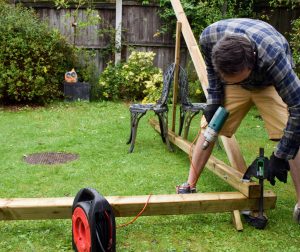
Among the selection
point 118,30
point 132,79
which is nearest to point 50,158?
point 132,79

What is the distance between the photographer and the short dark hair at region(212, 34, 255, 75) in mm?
2762

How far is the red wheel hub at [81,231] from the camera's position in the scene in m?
2.89

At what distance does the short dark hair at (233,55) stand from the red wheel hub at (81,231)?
1.29 m

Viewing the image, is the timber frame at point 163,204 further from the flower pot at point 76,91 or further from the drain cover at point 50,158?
the flower pot at point 76,91

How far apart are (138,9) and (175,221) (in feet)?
24.7

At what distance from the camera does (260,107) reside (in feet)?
12.0

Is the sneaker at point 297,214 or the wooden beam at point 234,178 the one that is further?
the sneaker at point 297,214

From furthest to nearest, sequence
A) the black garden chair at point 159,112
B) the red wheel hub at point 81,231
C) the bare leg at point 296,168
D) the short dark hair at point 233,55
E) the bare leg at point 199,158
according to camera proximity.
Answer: the black garden chair at point 159,112 < the bare leg at point 199,158 < the bare leg at point 296,168 < the red wheel hub at point 81,231 < the short dark hair at point 233,55

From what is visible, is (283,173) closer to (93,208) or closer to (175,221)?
(175,221)

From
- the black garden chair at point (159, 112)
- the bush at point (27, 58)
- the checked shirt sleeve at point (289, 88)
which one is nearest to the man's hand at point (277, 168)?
the checked shirt sleeve at point (289, 88)

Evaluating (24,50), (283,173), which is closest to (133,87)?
(24,50)

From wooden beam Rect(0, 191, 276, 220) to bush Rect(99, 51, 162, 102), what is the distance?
6260 millimetres

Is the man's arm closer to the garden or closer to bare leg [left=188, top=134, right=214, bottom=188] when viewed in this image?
bare leg [left=188, top=134, right=214, bottom=188]

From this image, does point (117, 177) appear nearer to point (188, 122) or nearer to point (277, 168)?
point (188, 122)
